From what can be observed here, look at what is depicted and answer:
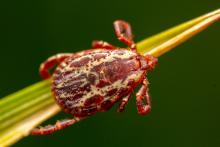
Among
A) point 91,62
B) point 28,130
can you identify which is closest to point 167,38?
point 91,62

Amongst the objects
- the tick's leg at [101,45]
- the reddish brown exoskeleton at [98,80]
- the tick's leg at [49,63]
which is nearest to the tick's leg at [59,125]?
the reddish brown exoskeleton at [98,80]

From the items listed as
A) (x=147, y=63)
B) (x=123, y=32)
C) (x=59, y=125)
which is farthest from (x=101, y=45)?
(x=59, y=125)

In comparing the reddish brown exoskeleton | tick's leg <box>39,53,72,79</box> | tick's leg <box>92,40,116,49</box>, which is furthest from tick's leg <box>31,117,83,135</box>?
tick's leg <box>92,40,116,49</box>

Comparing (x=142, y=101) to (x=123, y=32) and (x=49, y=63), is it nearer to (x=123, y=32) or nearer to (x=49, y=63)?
(x=123, y=32)

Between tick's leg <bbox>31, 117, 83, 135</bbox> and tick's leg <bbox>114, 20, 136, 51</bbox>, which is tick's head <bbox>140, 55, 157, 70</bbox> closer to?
tick's leg <bbox>114, 20, 136, 51</bbox>

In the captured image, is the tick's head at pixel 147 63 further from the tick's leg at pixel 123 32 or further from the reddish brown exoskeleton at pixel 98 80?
the tick's leg at pixel 123 32

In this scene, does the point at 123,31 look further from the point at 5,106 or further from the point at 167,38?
the point at 5,106
